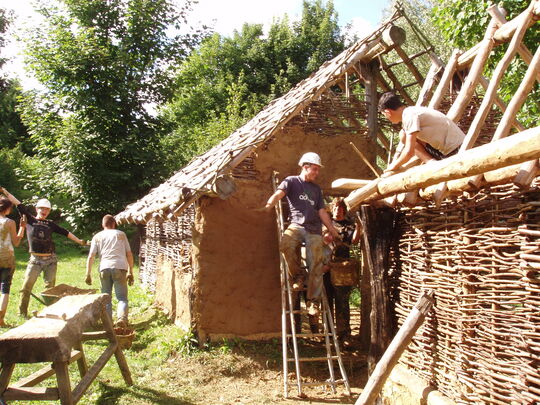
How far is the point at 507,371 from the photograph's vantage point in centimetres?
348

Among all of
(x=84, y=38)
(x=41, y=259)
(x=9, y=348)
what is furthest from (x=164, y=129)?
(x=9, y=348)

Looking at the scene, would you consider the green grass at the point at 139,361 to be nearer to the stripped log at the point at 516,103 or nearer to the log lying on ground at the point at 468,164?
the log lying on ground at the point at 468,164

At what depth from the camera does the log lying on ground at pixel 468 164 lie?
9.11ft

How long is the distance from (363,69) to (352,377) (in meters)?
5.19

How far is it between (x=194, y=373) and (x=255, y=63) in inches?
788

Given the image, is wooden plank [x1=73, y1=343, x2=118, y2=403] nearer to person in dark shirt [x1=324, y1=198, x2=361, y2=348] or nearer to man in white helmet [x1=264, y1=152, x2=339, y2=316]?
man in white helmet [x1=264, y1=152, x2=339, y2=316]

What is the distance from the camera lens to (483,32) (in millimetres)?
9711

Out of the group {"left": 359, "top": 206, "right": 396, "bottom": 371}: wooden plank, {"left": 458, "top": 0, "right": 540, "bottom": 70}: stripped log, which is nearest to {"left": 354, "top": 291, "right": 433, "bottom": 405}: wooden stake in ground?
{"left": 359, "top": 206, "right": 396, "bottom": 371}: wooden plank

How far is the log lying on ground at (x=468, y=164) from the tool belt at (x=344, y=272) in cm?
262

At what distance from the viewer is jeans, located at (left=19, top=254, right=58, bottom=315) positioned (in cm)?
889

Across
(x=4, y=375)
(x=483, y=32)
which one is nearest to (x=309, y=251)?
(x=4, y=375)

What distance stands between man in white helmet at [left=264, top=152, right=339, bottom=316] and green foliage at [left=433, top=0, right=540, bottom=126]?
15.7 ft

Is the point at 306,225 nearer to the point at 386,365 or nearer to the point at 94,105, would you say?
the point at 386,365

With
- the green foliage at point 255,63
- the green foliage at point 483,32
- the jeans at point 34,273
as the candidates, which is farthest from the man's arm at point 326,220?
the green foliage at point 255,63
